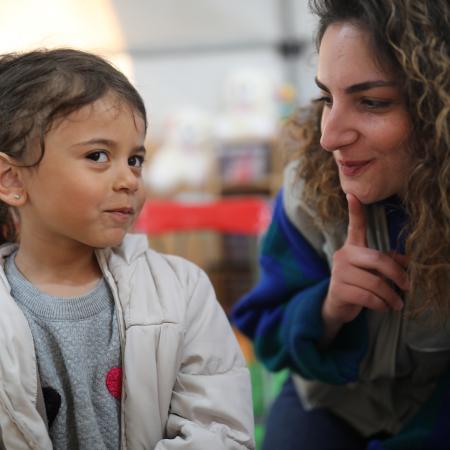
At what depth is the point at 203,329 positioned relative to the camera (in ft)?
3.13

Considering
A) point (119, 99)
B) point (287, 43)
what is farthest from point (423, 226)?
point (287, 43)

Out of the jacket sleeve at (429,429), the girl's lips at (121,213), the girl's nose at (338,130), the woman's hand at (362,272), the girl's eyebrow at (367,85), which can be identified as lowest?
the jacket sleeve at (429,429)

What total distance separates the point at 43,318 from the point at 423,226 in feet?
1.77

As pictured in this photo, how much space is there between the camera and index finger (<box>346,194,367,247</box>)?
3.45 ft

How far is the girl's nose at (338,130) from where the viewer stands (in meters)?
0.96

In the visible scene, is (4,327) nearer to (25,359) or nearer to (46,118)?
(25,359)

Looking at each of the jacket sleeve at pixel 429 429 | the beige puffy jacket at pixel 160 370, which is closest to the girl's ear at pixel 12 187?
the beige puffy jacket at pixel 160 370

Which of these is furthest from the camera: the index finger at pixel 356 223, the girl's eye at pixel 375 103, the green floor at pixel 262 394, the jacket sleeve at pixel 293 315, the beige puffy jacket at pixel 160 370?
the green floor at pixel 262 394

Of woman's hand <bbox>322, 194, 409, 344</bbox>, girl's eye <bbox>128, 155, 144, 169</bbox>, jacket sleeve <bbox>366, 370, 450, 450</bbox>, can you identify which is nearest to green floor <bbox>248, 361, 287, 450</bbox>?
jacket sleeve <bbox>366, 370, 450, 450</bbox>

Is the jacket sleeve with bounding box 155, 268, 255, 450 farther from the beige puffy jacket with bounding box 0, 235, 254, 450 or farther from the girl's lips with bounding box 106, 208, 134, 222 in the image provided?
the girl's lips with bounding box 106, 208, 134, 222

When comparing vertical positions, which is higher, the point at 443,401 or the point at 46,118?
the point at 46,118

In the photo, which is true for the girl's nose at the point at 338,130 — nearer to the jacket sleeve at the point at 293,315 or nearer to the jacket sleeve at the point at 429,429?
the jacket sleeve at the point at 293,315

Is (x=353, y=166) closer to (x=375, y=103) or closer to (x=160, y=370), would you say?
(x=375, y=103)

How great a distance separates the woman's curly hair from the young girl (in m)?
0.31
